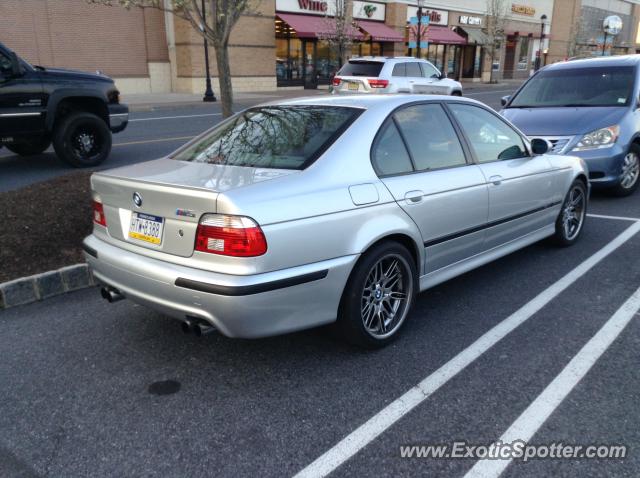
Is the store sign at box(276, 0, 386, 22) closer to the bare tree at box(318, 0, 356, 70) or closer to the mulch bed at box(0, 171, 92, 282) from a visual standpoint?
the bare tree at box(318, 0, 356, 70)

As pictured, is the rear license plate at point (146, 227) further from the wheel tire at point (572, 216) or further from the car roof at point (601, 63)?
the car roof at point (601, 63)

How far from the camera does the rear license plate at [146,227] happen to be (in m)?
3.15

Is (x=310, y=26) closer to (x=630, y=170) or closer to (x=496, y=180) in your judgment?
(x=630, y=170)

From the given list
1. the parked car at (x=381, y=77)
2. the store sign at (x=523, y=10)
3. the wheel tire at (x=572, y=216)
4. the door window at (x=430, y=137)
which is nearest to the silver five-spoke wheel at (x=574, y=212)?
the wheel tire at (x=572, y=216)

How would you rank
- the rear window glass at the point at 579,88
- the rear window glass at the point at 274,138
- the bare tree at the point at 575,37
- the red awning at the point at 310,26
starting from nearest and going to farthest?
the rear window glass at the point at 274,138 < the rear window glass at the point at 579,88 < the red awning at the point at 310,26 < the bare tree at the point at 575,37

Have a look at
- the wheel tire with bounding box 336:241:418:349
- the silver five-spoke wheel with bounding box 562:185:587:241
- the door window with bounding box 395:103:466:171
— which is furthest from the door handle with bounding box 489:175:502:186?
the silver five-spoke wheel with bounding box 562:185:587:241

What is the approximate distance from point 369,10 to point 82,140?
27828 mm

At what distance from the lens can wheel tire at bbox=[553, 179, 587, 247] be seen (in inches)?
215

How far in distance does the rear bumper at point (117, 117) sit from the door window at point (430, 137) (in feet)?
23.2

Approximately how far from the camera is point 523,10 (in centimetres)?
4712

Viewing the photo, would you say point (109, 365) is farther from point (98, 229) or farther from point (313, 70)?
point (313, 70)

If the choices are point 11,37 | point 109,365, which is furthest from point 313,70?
point 109,365

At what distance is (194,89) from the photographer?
26.5m

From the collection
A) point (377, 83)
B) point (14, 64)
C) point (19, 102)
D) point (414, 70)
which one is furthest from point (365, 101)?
point (414, 70)
